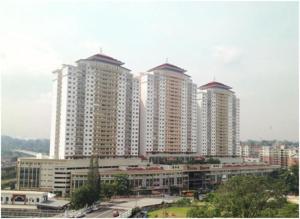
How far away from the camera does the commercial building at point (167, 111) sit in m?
11.9

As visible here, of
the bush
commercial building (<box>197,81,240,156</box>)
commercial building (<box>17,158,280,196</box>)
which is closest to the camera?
the bush

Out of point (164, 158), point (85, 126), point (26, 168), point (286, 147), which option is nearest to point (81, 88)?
point (85, 126)

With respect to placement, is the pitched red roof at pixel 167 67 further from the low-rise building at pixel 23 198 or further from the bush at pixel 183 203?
the low-rise building at pixel 23 198

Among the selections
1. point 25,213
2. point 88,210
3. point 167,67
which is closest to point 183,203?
point 88,210

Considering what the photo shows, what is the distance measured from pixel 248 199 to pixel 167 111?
6.67 metres

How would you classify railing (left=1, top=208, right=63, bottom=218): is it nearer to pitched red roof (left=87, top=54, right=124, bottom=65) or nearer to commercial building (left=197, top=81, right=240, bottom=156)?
pitched red roof (left=87, top=54, right=124, bottom=65)

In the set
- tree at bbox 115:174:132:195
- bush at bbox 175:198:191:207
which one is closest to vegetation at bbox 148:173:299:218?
bush at bbox 175:198:191:207

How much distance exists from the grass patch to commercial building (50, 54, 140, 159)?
11.6ft

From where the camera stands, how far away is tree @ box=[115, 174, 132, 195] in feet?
28.2

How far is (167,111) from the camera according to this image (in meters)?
12.3

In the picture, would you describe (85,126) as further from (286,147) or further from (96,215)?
(286,147)

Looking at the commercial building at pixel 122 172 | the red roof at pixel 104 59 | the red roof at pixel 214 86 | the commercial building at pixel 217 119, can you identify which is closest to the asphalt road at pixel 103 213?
the commercial building at pixel 122 172

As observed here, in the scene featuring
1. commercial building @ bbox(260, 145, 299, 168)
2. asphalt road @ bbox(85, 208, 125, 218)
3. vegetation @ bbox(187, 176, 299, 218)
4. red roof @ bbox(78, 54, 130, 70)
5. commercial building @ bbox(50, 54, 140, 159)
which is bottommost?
asphalt road @ bbox(85, 208, 125, 218)

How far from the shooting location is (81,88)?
33.7 feet
